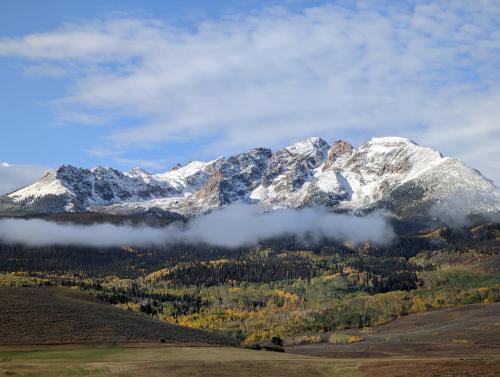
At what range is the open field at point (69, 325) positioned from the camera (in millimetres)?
133875

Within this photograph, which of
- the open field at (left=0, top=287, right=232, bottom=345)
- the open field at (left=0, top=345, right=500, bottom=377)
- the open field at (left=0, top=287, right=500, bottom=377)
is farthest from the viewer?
the open field at (left=0, top=287, right=232, bottom=345)

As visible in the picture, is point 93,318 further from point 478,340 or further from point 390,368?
point 478,340

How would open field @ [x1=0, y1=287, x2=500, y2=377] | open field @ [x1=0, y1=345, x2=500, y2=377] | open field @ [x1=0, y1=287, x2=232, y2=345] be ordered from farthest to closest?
1. open field @ [x1=0, y1=287, x2=232, y2=345]
2. open field @ [x1=0, y1=287, x2=500, y2=377]
3. open field @ [x1=0, y1=345, x2=500, y2=377]

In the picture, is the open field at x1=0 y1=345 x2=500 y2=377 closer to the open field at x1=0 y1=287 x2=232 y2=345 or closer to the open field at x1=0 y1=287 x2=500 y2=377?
the open field at x1=0 y1=287 x2=500 y2=377

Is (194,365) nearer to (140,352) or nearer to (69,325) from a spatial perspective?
(140,352)

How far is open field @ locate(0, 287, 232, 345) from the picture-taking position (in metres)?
134

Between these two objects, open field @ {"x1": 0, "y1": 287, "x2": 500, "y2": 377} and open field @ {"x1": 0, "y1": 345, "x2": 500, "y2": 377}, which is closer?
open field @ {"x1": 0, "y1": 345, "x2": 500, "y2": 377}

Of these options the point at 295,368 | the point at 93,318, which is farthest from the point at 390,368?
the point at 93,318

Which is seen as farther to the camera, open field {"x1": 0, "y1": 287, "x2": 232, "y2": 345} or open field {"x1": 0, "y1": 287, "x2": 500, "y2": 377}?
open field {"x1": 0, "y1": 287, "x2": 232, "y2": 345}

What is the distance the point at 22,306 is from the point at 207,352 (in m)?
52.6

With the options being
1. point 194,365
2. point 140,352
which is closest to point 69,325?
point 140,352

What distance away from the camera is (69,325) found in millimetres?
144375

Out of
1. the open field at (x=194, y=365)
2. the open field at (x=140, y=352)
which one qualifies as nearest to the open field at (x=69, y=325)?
the open field at (x=140, y=352)

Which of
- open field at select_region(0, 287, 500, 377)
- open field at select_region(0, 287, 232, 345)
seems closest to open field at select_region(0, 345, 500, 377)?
open field at select_region(0, 287, 500, 377)
